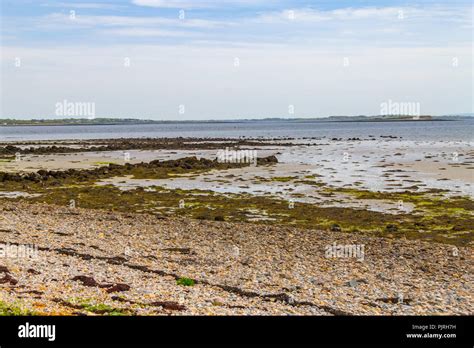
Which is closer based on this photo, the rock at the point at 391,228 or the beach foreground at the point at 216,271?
the beach foreground at the point at 216,271

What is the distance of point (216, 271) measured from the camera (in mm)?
14766

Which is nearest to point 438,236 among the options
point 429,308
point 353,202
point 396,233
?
point 396,233

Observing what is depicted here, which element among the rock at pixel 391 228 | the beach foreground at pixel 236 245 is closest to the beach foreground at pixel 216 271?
the beach foreground at pixel 236 245

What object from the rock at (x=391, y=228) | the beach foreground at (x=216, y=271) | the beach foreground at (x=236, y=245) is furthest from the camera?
the rock at (x=391, y=228)

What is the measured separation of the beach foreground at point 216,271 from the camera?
36.6ft

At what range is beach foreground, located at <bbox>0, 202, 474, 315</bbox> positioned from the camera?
11148 mm

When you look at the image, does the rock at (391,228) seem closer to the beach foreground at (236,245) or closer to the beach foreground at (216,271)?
the beach foreground at (236,245)

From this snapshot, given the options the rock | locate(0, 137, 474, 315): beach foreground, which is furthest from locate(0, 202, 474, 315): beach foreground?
the rock

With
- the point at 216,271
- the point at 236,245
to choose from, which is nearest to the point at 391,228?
the point at 236,245

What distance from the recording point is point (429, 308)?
11.8 meters

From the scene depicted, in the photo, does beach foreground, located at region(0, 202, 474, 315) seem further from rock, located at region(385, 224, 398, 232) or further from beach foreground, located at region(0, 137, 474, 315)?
rock, located at region(385, 224, 398, 232)

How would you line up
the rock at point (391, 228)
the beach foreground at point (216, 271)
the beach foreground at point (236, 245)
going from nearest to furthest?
1. the beach foreground at point (216, 271)
2. the beach foreground at point (236, 245)
3. the rock at point (391, 228)
